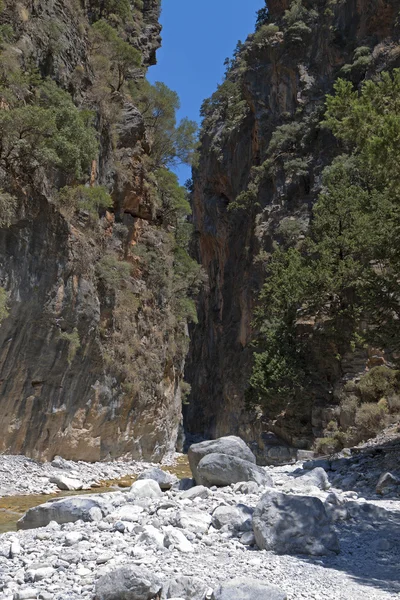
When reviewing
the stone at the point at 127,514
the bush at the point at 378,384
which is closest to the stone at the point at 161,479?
the stone at the point at 127,514

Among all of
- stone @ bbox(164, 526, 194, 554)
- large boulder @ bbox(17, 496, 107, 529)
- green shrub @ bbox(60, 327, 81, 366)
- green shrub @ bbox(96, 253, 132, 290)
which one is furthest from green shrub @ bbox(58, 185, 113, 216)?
stone @ bbox(164, 526, 194, 554)

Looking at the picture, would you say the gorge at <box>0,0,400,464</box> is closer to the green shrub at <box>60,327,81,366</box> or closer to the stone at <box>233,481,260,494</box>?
the green shrub at <box>60,327,81,366</box>

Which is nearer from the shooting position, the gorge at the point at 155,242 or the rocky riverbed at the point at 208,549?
the rocky riverbed at the point at 208,549

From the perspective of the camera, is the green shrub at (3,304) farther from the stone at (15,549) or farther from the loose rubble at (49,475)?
the stone at (15,549)

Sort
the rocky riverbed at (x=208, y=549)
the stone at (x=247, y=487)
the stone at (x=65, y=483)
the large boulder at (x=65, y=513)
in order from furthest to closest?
the stone at (x=65, y=483)
the stone at (x=247, y=487)
the large boulder at (x=65, y=513)
the rocky riverbed at (x=208, y=549)

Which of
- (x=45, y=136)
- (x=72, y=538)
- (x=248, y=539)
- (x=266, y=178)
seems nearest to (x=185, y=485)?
(x=72, y=538)

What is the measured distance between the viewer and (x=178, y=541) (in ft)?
19.8

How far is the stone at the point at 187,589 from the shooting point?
4537mm

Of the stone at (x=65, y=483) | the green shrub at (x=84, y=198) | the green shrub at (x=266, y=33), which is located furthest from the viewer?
the green shrub at (x=266, y=33)

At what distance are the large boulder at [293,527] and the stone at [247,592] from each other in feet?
4.65

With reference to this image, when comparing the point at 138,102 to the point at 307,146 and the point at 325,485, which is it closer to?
the point at 307,146

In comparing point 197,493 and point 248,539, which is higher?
point 197,493

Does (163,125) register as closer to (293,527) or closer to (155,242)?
(155,242)

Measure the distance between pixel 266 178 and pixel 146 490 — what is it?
1306 inches
